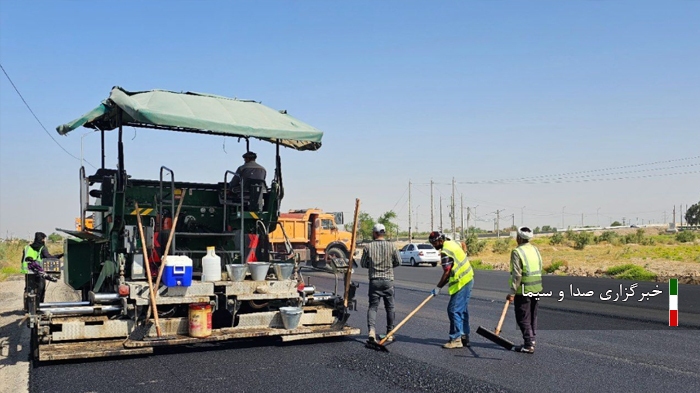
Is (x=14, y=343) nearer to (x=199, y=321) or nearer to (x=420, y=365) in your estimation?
(x=199, y=321)

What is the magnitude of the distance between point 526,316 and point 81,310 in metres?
5.38

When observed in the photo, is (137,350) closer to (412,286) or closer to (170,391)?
(170,391)

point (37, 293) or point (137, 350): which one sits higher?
point (37, 293)

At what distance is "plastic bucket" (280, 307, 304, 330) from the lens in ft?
28.1

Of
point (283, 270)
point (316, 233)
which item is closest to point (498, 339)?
point (283, 270)

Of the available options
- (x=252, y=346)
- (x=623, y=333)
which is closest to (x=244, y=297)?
(x=252, y=346)

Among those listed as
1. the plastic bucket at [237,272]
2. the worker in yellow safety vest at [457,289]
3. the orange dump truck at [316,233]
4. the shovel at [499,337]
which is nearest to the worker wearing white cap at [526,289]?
the shovel at [499,337]

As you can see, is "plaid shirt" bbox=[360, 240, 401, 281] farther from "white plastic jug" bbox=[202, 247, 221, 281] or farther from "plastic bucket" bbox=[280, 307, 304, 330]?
"white plastic jug" bbox=[202, 247, 221, 281]

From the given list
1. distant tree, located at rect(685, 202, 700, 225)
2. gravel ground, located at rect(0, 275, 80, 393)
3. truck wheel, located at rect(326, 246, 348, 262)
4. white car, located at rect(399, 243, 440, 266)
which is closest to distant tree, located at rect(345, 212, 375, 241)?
white car, located at rect(399, 243, 440, 266)

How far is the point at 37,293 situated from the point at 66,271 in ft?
4.37

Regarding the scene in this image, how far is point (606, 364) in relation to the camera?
7527 millimetres

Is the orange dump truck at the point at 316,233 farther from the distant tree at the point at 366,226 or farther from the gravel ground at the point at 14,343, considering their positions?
the distant tree at the point at 366,226

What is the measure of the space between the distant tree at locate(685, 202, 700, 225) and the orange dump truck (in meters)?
94.5

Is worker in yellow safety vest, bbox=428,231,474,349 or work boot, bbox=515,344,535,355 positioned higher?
worker in yellow safety vest, bbox=428,231,474,349
